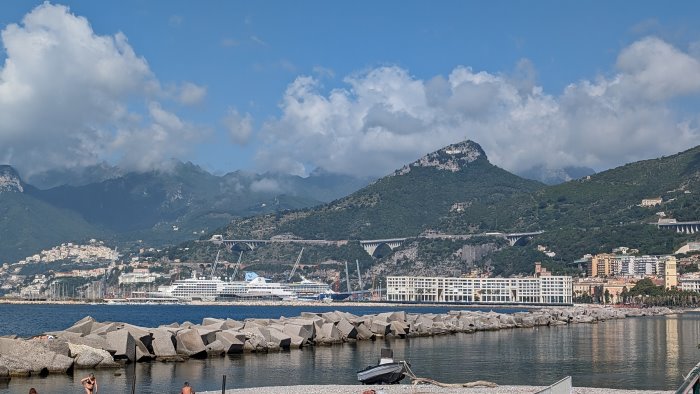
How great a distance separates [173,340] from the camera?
1486 inches

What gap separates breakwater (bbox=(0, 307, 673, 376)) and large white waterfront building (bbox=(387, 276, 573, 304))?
120532 mm

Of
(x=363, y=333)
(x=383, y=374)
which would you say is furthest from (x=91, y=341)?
(x=363, y=333)

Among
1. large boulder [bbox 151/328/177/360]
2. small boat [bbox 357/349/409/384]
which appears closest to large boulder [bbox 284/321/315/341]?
large boulder [bbox 151/328/177/360]

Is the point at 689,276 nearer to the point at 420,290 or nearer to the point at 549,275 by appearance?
the point at 549,275

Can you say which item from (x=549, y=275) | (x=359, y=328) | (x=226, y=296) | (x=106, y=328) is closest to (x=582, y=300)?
(x=549, y=275)

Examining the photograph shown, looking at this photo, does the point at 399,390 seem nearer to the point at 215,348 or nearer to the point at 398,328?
the point at 215,348

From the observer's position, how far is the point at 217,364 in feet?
117

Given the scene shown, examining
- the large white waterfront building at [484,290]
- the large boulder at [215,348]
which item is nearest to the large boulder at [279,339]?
the large boulder at [215,348]

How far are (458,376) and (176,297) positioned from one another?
170 m

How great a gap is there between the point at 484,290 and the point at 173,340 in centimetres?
15526

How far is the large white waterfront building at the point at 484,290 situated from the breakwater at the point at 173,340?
395ft

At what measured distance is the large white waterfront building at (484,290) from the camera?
582 ft

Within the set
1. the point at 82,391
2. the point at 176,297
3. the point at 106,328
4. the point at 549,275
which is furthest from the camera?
the point at 176,297

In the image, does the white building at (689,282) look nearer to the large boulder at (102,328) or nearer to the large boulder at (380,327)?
the large boulder at (380,327)
